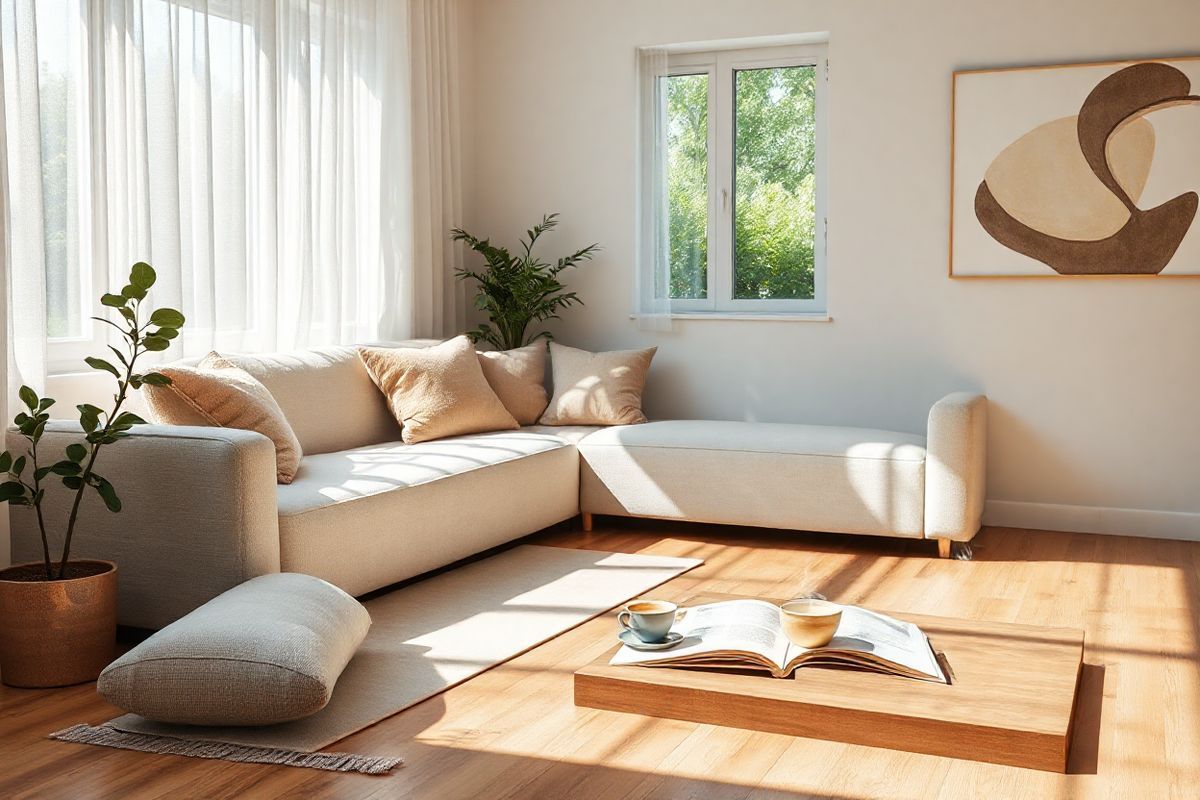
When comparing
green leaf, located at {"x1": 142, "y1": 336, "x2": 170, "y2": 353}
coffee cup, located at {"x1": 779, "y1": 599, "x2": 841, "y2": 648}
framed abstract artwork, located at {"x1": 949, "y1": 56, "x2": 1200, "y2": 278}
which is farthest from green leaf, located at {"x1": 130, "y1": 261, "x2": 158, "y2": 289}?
framed abstract artwork, located at {"x1": 949, "y1": 56, "x2": 1200, "y2": 278}

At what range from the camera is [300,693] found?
104 inches

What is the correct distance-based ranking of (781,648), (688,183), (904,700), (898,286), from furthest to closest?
(688,183) → (898,286) → (781,648) → (904,700)

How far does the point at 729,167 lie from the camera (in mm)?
5840

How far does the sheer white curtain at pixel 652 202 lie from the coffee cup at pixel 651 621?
123 inches

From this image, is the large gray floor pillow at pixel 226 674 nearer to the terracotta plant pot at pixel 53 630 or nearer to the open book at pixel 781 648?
the terracotta plant pot at pixel 53 630

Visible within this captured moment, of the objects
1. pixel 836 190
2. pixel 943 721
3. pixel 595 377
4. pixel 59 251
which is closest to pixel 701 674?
pixel 943 721

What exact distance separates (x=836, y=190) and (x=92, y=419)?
3.45m

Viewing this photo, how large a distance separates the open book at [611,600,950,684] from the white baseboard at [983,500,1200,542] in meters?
2.48

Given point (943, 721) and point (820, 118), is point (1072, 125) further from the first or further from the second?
point (943, 721)

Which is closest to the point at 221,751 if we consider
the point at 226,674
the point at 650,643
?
the point at 226,674

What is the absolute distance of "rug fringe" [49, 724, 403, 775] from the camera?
253 centimetres

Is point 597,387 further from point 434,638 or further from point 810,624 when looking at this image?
point 810,624

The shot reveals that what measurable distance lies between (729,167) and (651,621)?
3.45 m

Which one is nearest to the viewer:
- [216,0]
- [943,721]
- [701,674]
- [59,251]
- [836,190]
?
[943,721]
